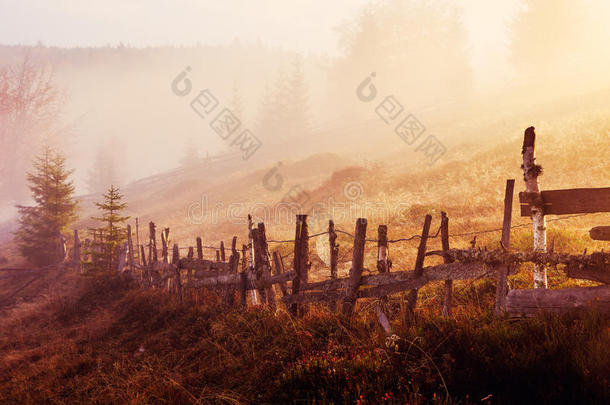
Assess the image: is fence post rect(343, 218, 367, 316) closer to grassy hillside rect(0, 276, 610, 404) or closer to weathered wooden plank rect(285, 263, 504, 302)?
weathered wooden plank rect(285, 263, 504, 302)

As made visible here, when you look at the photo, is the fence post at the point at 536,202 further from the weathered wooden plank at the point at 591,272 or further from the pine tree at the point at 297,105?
the pine tree at the point at 297,105

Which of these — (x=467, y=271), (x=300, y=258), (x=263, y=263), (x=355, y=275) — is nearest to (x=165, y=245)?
(x=263, y=263)

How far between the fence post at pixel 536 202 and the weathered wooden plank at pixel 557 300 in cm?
93

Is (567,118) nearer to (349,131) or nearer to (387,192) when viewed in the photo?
(387,192)

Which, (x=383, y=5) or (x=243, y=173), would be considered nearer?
(x=243, y=173)

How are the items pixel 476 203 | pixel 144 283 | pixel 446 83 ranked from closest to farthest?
1. pixel 144 283
2. pixel 476 203
3. pixel 446 83

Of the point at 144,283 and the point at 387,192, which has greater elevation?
the point at 387,192

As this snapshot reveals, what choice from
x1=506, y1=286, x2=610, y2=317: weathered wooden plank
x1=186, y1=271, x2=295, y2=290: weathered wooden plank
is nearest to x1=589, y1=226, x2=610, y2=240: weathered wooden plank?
x1=506, y1=286, x2=610, y2=317: weathered wooden plank

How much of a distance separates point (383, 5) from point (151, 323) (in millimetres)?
67926

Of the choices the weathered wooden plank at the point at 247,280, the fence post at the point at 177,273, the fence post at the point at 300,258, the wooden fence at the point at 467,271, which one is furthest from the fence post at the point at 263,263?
the fence post at the point at 177,273

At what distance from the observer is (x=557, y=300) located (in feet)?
15.2

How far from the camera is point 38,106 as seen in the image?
59625mm

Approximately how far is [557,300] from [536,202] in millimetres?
1549

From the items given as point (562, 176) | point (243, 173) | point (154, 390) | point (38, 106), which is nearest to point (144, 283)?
point (154, 390)
